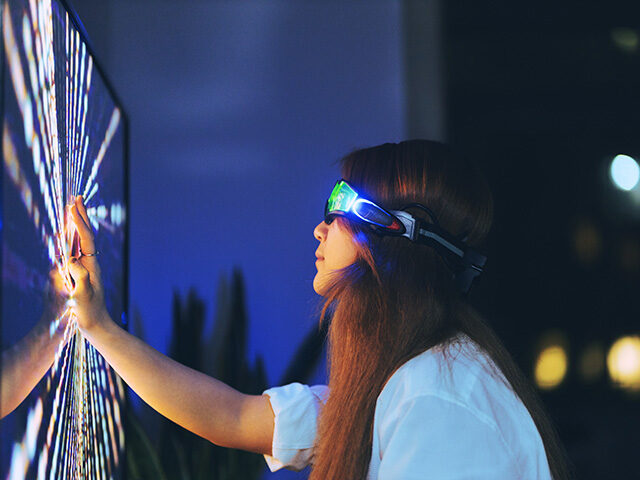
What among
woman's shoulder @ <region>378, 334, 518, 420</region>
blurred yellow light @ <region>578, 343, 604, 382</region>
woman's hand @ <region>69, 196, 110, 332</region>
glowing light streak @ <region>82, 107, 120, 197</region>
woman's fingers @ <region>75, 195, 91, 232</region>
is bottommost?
blurred yellow light @ <region>578, 343, 604, 382</region>

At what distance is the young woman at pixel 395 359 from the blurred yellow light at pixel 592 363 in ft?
4.13

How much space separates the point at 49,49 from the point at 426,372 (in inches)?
27.9

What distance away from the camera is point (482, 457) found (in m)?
0.86

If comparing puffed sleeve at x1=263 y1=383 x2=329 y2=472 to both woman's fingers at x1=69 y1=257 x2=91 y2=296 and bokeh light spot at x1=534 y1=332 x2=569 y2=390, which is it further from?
bokeh light spot at x1=534 y1=332 x2=569 y2=390

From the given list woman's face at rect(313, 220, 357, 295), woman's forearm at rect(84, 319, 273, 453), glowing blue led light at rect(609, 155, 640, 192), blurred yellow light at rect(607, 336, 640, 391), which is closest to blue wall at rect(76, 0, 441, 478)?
glowing blue led light at rect(609, 155, 640, 192)

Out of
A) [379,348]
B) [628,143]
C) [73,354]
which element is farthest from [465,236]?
[628,143]

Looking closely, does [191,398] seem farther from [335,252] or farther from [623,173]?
[623,173]

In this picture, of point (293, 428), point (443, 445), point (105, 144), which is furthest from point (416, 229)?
point (105, 144)

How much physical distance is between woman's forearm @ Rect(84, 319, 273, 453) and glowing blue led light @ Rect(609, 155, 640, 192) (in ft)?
5.44

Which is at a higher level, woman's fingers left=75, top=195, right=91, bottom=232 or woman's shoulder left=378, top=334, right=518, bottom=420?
woman's fingers left=75, top=195, right=91, bottom=232

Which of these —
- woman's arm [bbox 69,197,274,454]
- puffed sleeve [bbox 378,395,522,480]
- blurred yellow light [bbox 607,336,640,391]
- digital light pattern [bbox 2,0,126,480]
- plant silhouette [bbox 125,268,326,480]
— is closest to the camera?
digital light pattern [bbox 2,0,126,480]

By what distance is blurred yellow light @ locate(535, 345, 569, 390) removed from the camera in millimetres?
2258

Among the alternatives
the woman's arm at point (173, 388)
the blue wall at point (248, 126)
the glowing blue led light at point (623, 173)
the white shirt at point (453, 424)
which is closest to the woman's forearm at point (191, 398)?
the woman's arm at point (173, 388)

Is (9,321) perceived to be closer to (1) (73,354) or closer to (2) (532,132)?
(1) (73,354)
